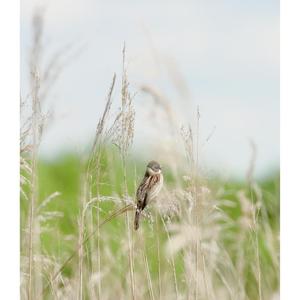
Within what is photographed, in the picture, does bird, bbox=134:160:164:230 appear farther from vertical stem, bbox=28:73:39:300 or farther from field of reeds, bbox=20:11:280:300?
vertical stem, bbox=28:73:39:300

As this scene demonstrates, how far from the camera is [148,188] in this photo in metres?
2.68

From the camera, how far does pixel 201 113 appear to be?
2.86m

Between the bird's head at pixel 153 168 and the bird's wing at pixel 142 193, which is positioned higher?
the bird's head at pixel 153 168

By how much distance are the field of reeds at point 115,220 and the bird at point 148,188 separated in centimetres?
2

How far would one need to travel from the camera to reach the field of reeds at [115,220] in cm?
269

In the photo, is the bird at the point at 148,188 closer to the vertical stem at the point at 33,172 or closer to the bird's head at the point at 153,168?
the bird's head at the point at 153,168

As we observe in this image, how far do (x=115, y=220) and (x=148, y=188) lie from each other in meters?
0.20

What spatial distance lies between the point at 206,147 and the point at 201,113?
0.46 feet
